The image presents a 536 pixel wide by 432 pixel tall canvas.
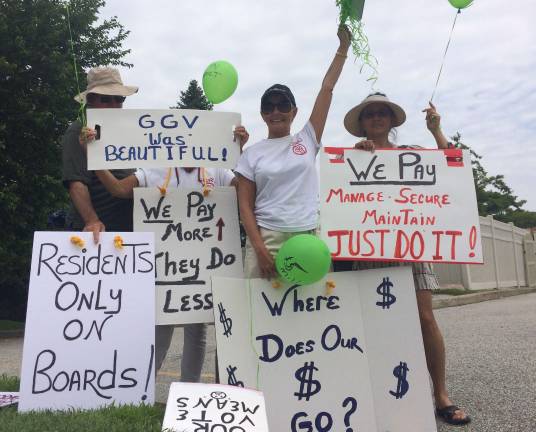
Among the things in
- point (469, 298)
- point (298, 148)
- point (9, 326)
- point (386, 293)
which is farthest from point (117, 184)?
point (469, 298)

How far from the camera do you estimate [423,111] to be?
3.30 meters

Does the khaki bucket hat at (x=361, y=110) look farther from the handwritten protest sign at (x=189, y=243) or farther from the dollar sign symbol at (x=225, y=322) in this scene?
the dollar sign symbol at (x=225, y=322)

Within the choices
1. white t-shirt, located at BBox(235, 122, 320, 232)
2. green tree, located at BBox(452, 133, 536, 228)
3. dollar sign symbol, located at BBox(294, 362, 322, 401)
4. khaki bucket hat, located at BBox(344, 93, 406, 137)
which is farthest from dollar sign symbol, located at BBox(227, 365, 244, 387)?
green tree, located at BBox(452, 133, 536, 228)

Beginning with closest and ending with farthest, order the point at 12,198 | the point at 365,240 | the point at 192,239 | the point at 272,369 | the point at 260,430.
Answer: the point at 260,430
the point at 272,369
the point at 365,240
the point at 192,239
the point at 12,198

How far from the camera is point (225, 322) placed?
2.82 m

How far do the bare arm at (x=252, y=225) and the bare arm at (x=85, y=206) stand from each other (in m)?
0.87

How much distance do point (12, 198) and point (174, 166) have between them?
7399 millimetres

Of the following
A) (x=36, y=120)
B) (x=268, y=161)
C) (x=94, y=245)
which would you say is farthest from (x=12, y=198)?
(x=268, y=161)

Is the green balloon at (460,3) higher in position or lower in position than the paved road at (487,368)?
higher

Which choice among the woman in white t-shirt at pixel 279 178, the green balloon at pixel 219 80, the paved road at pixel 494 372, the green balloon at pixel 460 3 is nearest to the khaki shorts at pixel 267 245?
the woman in white t-shirt at pixel 279 178

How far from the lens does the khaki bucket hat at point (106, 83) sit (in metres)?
3.26

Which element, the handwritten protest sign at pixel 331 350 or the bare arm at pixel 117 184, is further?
the bare arm at pixel 117 184

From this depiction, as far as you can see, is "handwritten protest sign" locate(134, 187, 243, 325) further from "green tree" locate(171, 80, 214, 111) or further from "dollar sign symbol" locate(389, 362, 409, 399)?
"green tree" locate(171, 80, 214, 111)

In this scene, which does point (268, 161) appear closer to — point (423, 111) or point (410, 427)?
point (423, 111)
